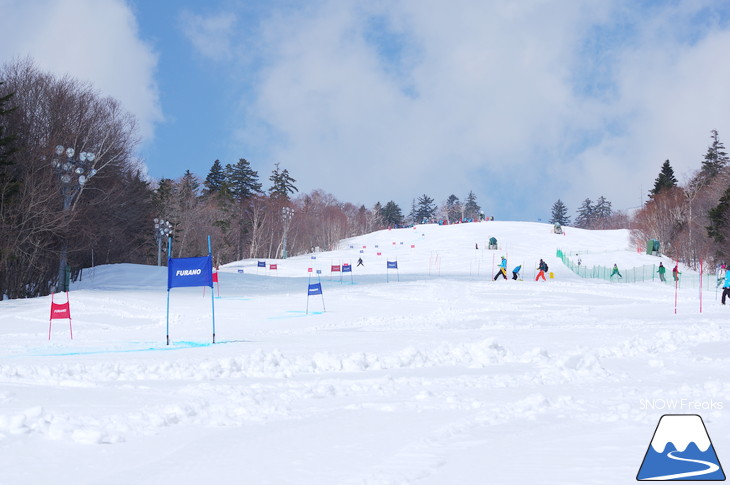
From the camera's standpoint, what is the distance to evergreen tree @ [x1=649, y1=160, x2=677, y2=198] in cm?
8588

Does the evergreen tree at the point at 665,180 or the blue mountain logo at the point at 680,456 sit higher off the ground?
the evergreen tree at the point at 665,180

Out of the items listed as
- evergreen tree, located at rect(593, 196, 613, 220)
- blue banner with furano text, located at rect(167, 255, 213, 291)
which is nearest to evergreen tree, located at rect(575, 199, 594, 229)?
evergreen tree, located at rect(593, 196, 613, 220)

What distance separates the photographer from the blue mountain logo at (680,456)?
5207mm

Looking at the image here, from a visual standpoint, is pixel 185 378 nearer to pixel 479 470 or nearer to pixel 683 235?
pixel 479 470

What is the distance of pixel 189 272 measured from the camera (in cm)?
1658

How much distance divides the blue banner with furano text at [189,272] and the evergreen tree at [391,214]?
6308 inches

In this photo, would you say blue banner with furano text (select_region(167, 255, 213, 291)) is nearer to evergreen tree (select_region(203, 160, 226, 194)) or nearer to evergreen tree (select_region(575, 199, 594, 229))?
evergreen tree (select_region(203, 160, 226, 194))

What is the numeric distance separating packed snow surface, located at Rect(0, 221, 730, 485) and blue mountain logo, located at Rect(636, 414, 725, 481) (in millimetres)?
233

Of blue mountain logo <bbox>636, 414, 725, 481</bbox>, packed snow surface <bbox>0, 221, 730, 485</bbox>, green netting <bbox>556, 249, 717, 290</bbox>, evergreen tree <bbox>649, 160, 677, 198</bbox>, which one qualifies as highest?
Result: evergreen tree <bbox>649, 160, 677, 198</bbox>

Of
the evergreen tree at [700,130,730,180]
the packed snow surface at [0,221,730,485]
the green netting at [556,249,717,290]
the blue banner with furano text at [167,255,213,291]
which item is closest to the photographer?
the packed snow surface at [0,221,730,485]

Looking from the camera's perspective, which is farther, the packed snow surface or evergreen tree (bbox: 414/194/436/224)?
evergreen tree (bbox: 414/194/436/224)

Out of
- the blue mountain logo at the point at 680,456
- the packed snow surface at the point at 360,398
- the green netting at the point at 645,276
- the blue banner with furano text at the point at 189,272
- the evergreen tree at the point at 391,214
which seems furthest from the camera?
the evergreen tree at the point at 391,214

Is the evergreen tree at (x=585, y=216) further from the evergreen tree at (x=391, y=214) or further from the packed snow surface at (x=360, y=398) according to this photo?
the packed snow surface at (x=360, y=398)

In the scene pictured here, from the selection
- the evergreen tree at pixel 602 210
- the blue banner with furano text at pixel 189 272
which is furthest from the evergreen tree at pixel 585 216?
the blue banner with furano text at pixel 189 272
